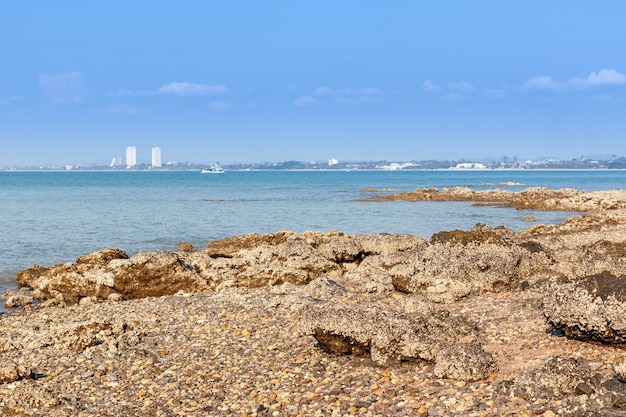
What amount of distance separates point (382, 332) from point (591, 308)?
303cm

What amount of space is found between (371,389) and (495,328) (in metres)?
3.34

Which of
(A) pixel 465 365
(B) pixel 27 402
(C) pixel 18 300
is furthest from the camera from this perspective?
(C) pixel 18 300

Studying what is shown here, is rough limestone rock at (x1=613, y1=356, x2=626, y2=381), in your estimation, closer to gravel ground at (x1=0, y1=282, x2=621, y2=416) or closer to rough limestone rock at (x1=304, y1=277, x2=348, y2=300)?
gravel ground at (x1=0, y1=282, x2=621, y2=416)

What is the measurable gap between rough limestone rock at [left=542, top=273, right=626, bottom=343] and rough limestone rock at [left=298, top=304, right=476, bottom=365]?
1.60 meters

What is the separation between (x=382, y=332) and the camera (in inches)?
397

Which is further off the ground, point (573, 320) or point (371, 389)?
point (573, 320)

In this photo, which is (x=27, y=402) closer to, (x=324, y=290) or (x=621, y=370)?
(x=324, y=290)

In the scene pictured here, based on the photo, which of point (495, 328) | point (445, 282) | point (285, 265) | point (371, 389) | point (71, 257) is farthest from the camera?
point (71, 257)

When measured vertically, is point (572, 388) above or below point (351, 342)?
above

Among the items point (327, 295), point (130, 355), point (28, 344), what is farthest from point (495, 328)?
point (28, 344)

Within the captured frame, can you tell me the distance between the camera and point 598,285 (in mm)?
9344

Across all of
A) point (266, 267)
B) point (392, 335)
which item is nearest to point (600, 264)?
point (392, 335)

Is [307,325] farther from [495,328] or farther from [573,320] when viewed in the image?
[573,320]

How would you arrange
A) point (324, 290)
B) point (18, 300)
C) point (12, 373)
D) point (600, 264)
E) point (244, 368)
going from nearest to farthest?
1. point (12, 373)
2. point (244, 368)
3. point (600, 264)
4. point (324, 290)
5. point (18, 300)
